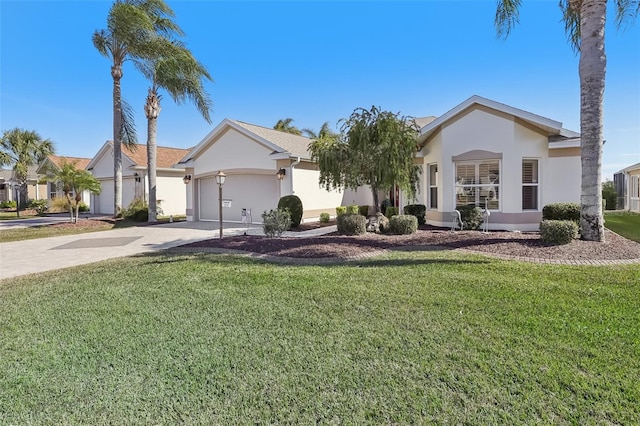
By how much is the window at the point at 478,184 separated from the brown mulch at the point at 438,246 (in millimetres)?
3140

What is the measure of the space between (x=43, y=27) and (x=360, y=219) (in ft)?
56.6

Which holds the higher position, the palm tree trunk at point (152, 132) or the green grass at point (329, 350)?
the palm tree trunk at point (152, 132)

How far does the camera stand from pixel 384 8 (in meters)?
13.1

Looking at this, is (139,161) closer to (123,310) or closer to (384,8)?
(384,8)

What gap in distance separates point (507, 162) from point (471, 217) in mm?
2574

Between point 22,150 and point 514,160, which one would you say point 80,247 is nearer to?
point 514,160

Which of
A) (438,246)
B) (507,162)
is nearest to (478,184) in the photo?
(507,162)

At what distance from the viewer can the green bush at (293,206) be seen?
15631mm

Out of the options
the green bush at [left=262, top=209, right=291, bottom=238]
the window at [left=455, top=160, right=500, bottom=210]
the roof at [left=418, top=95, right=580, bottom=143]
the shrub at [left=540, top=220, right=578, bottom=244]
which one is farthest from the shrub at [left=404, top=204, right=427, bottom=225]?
the shrub at [left=540, top=220, right=578, bottom=244]

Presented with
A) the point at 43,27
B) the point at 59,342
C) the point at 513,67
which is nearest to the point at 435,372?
the point at 59,342

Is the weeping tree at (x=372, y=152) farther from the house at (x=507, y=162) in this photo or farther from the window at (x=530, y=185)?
the window at (x=530, y=185)

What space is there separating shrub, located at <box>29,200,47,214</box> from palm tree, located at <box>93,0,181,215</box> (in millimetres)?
15242

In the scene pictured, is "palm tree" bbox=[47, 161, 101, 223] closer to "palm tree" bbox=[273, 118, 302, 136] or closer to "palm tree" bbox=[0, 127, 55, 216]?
"palm tree" bbox=[0, 127, 55, 216]

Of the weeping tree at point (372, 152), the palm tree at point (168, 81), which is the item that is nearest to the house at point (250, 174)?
the palm tree at point (168, 81)
